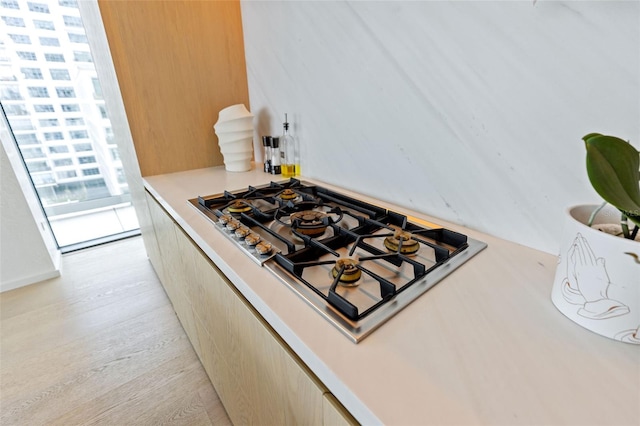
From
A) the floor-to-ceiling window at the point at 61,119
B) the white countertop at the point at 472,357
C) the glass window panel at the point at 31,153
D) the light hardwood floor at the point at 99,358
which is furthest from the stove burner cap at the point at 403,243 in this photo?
the glass window panel at the point at 31,153

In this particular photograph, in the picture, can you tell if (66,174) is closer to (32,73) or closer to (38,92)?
(38,92)

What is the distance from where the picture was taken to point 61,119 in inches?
96.1

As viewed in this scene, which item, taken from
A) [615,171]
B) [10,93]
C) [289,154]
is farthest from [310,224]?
[10,93]

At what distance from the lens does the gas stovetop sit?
0.54m

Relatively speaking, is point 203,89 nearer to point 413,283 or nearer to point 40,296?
point 413,283

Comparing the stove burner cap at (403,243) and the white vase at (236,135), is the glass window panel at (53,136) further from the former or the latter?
the stove burner cap at (403,243)

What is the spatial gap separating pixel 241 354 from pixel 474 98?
2.89 ft

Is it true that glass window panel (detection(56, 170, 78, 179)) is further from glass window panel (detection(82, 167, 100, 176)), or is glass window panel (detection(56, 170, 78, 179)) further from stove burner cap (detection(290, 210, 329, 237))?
stove burner cap (detection(290, 210, 329, 237))

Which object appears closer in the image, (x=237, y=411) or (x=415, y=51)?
(x=415, y=51)

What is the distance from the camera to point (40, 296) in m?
1.98

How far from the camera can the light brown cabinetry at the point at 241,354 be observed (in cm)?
51

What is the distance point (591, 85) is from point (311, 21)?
934 mm

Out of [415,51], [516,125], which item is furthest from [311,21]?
[516,125]

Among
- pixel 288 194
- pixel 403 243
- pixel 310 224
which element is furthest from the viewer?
pixel 288 194
